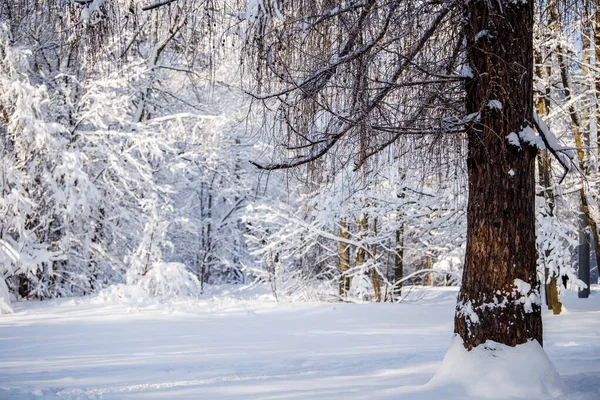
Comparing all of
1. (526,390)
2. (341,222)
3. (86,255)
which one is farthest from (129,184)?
(526,390)

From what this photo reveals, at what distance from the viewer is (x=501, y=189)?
3.58 metres

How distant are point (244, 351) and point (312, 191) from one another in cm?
208

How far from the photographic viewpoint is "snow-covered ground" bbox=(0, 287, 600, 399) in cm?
419

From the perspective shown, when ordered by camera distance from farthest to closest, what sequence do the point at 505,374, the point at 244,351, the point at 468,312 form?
1. the point at 244,351
2. the point at 468,312
3. the point at 505,374

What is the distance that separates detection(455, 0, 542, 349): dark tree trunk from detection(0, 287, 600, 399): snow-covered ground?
20.2 inches

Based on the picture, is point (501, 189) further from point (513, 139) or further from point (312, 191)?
point (312, 191)

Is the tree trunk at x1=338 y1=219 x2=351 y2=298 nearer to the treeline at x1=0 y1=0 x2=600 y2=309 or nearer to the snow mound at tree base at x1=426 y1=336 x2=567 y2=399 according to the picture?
the treeline at x1=0 y1=0 x2=600 y2=309

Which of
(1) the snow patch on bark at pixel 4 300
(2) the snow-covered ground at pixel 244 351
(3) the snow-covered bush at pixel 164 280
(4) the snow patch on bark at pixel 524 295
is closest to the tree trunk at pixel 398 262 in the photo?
(2) the snow-covered ground at pixel 244 351

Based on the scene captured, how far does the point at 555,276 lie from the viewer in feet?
30.9

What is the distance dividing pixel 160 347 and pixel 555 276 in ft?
23.3

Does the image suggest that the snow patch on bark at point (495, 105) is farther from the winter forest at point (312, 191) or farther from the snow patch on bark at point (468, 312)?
the snow patch on bark at point (468, 312)

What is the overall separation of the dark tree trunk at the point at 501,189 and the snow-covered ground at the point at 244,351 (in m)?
0.51

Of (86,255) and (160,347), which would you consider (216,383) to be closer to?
(160,347)

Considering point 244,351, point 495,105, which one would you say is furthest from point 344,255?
point 495,105
